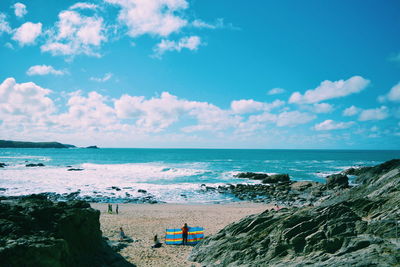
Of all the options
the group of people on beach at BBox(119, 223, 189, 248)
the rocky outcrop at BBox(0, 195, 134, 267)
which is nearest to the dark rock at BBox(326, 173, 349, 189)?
the group of people on beach at BBox(119, 223, 189, 248)

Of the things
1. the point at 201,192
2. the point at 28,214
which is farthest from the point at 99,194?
the point at 28,214

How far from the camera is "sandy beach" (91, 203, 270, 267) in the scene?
45.7 feet

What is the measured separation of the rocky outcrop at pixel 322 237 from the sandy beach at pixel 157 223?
7.48ft

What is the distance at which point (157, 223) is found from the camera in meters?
22.3

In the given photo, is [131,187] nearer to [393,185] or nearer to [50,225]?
[50,225]

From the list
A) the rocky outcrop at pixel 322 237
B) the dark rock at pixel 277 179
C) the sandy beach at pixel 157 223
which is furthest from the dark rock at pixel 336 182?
the rocky outcrop at pixel 322 237

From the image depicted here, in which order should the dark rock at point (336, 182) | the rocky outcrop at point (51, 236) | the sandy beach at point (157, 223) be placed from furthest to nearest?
the dark rock at point (336, 182), the sandy beach at point (157, 223), the rocky outcrop at point (51, 236)

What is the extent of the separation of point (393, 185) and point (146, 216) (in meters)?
21.2

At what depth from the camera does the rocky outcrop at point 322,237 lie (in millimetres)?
7988

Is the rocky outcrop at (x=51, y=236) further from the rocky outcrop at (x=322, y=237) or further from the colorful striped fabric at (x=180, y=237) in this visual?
the rocky outcrop at (x=322, y=237)

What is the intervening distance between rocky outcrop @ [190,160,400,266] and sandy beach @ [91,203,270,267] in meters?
2.28

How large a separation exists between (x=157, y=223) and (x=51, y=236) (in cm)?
1458

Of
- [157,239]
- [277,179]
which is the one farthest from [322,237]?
[277,179]

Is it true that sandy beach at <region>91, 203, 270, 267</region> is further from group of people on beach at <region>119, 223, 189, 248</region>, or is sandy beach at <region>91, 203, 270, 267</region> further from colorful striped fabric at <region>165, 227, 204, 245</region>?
colorful striped fabric at <region>165, 227, 204, 245</region>
